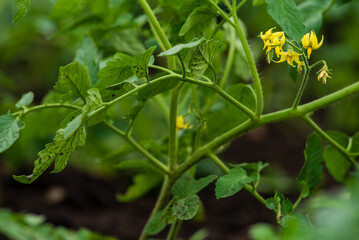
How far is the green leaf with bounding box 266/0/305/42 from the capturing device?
0.90 meters

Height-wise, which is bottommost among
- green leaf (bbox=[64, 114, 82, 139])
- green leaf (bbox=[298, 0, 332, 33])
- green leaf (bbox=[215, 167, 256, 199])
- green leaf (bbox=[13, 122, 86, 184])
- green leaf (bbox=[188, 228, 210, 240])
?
green leaf (bbox=[188, 228, 210, 240])

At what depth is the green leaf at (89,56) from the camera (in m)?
1.16

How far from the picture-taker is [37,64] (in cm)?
370

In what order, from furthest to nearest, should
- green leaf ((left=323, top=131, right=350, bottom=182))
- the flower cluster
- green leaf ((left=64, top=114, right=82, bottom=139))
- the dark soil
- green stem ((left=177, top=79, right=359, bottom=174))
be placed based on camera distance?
the dark soil < green leaf ((left=323, top=131, right=350, bottom=182)) < green stem ((left=177, top=79, right=359, bottom=174)) < the flower cluster < green leaf ((left=64, top=114, right=82, bottom=139))

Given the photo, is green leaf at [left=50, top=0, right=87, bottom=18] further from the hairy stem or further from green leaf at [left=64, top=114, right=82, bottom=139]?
green leaf at [left=64, top=114, right=82, bottom=139]

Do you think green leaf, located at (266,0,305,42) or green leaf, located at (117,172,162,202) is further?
green leaf, located at (117,172,162,202)

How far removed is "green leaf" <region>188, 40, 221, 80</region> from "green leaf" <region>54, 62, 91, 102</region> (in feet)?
0.78

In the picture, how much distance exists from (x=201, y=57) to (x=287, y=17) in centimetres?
18

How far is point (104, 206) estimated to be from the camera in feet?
7.72

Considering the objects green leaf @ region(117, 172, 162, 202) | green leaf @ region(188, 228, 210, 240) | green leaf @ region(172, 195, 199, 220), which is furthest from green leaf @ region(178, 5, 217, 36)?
green leaf @ region(188, 228, 210, 240)

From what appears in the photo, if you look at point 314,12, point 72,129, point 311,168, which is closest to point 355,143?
point 311,168

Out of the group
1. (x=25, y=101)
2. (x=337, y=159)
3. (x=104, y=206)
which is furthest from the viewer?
(x=104, y=206)

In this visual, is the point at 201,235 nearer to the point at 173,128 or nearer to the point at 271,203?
the point at 173,128

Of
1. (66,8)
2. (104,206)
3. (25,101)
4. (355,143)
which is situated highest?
(66,8)
